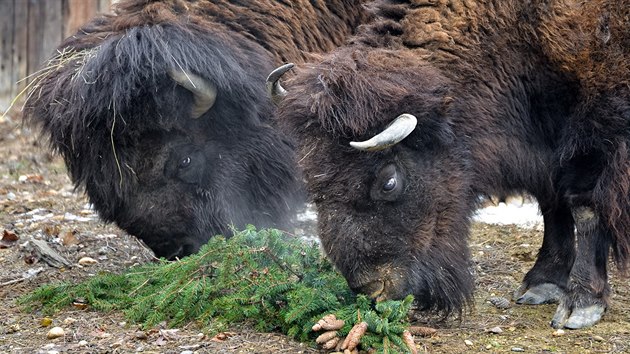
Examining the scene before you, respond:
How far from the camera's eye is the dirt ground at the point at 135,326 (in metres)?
4.85

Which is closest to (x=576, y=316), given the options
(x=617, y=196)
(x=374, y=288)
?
(x=617, y=196)

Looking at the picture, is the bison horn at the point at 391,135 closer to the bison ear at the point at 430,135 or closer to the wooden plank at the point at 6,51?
the bison ear at the point at 430,135

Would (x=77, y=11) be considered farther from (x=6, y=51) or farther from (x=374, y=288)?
(x=374, y=288)

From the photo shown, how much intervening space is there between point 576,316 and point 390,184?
1.27 meters

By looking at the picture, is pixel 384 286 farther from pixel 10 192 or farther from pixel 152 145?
pixel 10 192

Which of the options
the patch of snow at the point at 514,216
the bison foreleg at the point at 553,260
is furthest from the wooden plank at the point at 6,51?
the bison foreleg at the point at 553,260

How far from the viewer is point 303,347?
476 centimetres

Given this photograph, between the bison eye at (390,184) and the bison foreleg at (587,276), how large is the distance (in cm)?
116

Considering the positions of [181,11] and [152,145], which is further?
[181,11]

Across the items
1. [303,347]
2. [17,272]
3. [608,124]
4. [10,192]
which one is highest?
[608,124]

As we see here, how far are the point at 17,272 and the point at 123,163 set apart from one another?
1105mm

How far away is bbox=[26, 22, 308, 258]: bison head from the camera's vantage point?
600 centimetres

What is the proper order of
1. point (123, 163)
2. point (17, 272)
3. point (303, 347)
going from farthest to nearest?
point (17, 272)
point (123, 163)
point (303, 347)

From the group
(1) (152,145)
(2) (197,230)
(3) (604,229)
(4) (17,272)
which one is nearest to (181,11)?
(1) (152,145)
